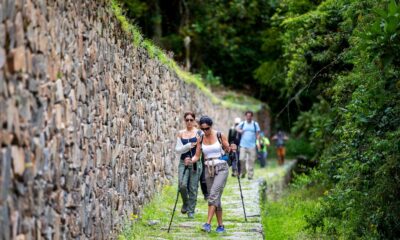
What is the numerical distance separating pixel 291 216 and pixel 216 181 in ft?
17.7

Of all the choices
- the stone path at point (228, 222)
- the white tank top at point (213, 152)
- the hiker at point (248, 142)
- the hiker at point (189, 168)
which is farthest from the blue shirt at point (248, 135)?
the white tank top at point (213, 152)

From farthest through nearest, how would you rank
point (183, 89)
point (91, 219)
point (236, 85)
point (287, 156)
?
point (236, 85), point (287, 156), point (183, 89), point (91, 219)

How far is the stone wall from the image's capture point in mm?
5688

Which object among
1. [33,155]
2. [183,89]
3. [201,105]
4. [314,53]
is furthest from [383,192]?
[201,105]

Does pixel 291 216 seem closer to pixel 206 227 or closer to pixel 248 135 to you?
pixel 248 135

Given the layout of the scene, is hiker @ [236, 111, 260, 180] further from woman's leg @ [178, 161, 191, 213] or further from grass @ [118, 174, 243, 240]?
woman's leg @ [178, 161, 191, 213]

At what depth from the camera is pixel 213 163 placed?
1130cm

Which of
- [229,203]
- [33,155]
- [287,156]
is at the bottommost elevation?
[287,156]

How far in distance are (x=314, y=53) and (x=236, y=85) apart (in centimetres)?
2673

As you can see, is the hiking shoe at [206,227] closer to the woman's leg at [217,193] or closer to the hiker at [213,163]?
the hiker at [213,163]

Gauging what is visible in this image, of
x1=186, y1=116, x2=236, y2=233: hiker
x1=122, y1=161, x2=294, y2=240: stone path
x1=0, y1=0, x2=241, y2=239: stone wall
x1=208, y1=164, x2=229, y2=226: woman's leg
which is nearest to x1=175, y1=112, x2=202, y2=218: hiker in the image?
x1=122, y1=161, x2=294, y2=240: stone path

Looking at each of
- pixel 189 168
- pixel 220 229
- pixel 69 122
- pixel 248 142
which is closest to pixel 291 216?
pixel 248 142

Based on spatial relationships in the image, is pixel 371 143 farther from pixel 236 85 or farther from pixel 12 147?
pixel 236 85

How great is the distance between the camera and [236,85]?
43.7m
